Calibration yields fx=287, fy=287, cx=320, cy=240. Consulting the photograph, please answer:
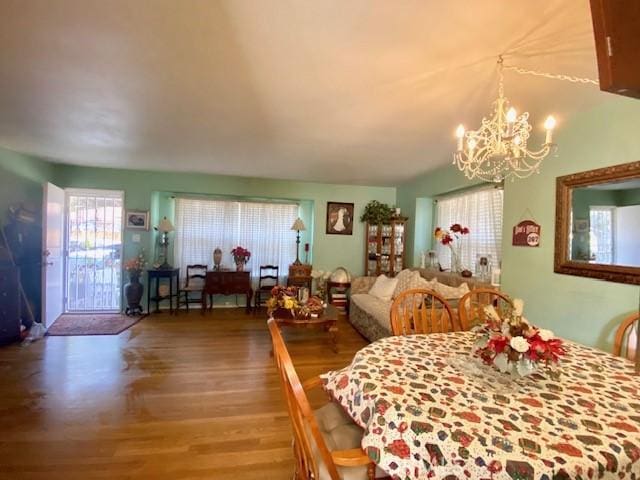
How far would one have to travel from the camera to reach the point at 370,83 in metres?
1.87

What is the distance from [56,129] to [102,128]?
0.51 m

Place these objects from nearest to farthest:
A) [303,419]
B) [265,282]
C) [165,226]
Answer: [303,419], [165,226], [265,282]

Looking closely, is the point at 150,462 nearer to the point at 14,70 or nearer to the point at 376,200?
the point at 14,70

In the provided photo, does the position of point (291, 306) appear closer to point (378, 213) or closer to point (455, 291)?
point (455, 291)

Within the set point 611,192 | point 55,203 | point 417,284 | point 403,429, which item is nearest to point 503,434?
point 403,429

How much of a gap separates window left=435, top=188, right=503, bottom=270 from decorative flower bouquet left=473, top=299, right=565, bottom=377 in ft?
7.74

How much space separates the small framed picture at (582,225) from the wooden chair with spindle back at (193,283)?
15.8ft

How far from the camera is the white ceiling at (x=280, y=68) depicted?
1.30 metres

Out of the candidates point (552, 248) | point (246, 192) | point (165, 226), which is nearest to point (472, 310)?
point (552, 248)

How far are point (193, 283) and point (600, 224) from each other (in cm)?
526

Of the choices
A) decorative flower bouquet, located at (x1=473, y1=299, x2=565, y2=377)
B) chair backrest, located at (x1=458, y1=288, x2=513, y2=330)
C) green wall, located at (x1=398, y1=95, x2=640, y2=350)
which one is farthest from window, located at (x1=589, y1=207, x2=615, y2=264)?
decorative flower bouquet, located at (x1=473, y1=299, x2=565, y2=377)

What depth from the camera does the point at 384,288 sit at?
4.27 m

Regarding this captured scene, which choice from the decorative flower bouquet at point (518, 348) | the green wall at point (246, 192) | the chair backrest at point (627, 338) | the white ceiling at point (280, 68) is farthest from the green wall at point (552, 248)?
the green wall at point (246, 192)

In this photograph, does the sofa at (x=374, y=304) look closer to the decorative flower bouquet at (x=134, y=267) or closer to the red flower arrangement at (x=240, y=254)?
the red flower arrangement at (x=240, y=254)
